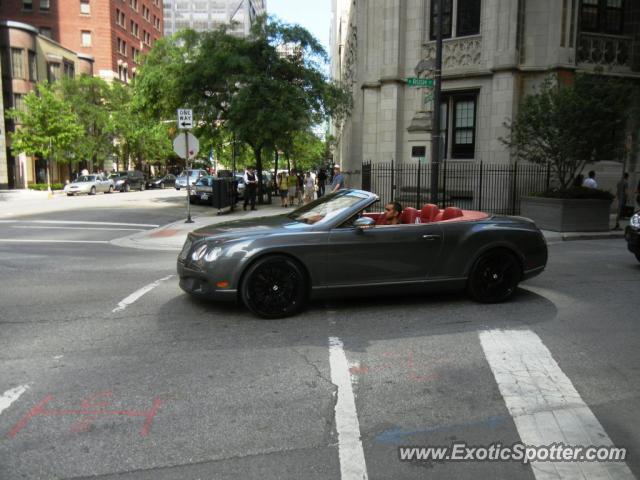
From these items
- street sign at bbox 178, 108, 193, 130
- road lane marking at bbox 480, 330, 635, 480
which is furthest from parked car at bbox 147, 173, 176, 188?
road lane marking at bbox 480, 330, 635, 480

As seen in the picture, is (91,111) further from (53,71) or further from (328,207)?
(328,207)

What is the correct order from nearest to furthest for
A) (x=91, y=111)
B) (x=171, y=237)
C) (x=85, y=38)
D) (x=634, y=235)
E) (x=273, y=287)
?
(x=273, y=287), (x=634, y=235), (x=171, y=237), (x=91, y=111), (x=85, y=38)

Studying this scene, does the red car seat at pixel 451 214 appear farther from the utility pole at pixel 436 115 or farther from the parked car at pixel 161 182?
the parked car at pixel 161 182

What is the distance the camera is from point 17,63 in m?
48.5

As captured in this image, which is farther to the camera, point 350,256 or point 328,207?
point 328,207

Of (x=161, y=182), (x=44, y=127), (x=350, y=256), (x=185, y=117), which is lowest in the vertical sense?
(x=161, y=182)

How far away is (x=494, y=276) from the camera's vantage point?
6973mm

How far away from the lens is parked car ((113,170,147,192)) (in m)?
45.8

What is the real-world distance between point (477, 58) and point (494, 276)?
16.2m

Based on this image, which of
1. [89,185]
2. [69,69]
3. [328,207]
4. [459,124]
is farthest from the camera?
[69,69]

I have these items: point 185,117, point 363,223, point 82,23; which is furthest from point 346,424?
point 82,23

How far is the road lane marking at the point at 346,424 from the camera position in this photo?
3.16 metres

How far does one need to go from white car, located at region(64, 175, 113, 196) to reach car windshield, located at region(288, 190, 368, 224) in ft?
118

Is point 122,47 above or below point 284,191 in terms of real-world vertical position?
above
